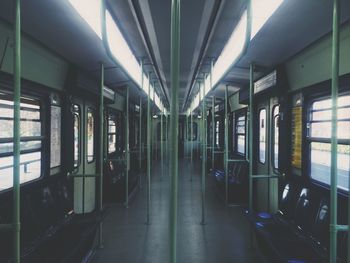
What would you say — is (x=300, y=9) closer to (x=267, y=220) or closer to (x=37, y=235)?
(x=267, y=220)

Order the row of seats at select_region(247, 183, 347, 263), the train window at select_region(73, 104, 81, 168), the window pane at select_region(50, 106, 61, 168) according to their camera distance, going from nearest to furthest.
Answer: the row of seats at select_region(247, 183, 347, 263) → the window pane at select_region(50, 106, 61, 168) → the train window at select_region(73, 104, 81, 168)

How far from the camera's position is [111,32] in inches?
104

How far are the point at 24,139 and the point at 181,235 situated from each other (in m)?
2.33

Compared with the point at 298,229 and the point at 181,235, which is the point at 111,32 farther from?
the point at 298,229

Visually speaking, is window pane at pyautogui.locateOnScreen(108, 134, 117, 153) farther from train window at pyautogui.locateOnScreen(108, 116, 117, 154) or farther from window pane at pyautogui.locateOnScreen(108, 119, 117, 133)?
window pane at pyautogui.locateOnScreen(108, 119, 117, 133)

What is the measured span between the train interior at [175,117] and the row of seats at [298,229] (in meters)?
0.02

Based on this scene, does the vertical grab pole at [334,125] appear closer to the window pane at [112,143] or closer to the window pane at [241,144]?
the window pane at [241,144]

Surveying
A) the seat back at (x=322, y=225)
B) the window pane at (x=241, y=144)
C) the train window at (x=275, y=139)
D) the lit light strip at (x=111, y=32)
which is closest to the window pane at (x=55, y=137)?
the lit light strip at (x=111, y=32)

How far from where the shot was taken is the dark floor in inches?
129

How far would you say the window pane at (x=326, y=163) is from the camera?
267 centimetres

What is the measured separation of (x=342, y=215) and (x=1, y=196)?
2.92 metres

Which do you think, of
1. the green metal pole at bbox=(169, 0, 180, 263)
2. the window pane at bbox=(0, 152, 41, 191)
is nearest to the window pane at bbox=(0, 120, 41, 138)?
the window pane at bbox=(0, 152, 41, 191)

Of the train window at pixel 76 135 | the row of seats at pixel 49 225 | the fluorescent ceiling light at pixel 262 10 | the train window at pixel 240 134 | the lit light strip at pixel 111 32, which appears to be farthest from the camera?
the train window at pixel 240 134

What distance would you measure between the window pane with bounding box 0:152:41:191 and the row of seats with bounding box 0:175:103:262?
96 mm
